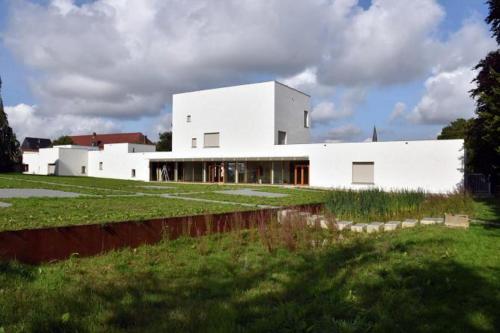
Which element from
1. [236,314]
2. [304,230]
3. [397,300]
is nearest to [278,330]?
[236,314]

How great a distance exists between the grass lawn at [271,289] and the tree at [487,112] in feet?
24.0

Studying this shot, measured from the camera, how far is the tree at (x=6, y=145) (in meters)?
43.9

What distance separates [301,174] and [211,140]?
9169 mm

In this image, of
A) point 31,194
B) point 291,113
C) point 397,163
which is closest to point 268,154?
point 291,113

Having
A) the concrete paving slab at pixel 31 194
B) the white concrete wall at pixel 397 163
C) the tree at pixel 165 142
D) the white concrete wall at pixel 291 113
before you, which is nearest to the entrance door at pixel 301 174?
the white concrete wall at pixel 397 163

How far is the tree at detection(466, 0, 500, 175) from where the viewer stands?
43.5ft

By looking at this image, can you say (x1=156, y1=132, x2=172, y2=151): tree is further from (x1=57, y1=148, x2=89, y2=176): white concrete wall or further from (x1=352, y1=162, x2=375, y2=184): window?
(x1=352, y1=162, x2=375, y2=184): window

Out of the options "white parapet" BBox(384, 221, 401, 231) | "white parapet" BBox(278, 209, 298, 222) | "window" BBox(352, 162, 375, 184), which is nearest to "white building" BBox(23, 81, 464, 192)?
"window" BBox(352, 162, 375, 184)

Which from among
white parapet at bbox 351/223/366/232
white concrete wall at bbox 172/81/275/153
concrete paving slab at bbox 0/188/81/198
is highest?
white concrete wall at bbox 172/81/275/153

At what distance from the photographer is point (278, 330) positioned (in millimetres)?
3623

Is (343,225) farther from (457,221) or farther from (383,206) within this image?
(383,206)

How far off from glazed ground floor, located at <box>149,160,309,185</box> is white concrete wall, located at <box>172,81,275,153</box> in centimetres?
152

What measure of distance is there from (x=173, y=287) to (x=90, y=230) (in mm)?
2162

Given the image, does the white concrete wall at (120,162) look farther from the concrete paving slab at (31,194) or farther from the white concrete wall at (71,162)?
the concrete paving slab at (31,194)
